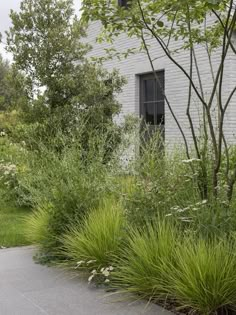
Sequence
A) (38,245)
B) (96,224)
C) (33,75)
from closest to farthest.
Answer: (96,224)
(38,245)
(33,75)

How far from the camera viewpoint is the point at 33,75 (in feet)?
29.3

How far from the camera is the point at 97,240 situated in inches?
176

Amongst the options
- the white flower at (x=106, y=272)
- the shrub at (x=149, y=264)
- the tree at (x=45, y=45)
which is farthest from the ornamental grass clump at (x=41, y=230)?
the tree at (x=45, y=45)

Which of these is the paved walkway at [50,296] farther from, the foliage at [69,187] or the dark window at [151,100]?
the dark window at [151,100]

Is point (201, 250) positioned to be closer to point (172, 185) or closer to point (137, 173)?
point (172, 185)

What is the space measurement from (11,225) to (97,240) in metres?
3.06

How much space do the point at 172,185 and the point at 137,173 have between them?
489 mm

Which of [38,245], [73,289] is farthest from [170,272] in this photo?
[38,245]

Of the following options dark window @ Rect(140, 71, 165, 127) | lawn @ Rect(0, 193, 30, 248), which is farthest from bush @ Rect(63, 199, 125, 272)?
dark window @ Rect(140, 71, 165, 127)

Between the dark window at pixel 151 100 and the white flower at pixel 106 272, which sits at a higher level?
the dark window at pixel 151 100

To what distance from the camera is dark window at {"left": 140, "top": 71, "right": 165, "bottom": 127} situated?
11883mm

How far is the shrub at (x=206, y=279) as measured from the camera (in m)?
3.34

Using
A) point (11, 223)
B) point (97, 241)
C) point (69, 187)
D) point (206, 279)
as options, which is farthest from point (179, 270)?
point (11, 223)

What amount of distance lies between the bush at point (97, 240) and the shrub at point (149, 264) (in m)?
0.41
